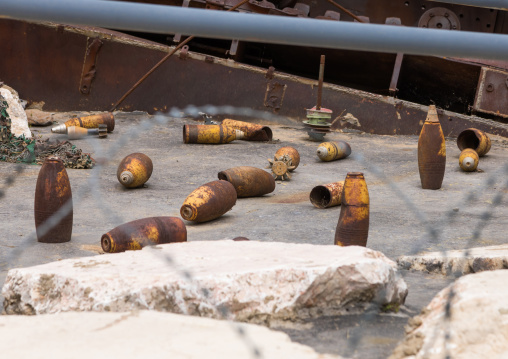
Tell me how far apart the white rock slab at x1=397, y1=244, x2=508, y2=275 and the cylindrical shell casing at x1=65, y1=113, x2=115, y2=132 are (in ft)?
16.2

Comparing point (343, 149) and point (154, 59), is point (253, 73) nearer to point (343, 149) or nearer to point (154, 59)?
point (154, 59)

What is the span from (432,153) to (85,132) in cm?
363

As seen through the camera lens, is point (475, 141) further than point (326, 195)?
Yes

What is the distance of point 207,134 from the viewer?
291 inches

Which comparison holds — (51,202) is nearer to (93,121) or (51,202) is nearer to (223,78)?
(93,121)

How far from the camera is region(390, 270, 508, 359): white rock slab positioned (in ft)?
6.68

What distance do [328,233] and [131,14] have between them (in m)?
2.91

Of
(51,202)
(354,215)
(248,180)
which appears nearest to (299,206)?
(248,180)

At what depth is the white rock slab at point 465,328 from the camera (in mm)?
2035

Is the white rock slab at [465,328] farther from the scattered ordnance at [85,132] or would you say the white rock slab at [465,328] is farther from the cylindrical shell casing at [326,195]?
the scattered ordnance at [85,132]

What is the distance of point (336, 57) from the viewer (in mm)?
9430

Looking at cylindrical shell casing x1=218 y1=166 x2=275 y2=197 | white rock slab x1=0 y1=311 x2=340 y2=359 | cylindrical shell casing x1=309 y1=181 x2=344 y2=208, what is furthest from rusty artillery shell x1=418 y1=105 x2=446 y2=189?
white rock slab x1=0 y1=311 x2=340 y2=359

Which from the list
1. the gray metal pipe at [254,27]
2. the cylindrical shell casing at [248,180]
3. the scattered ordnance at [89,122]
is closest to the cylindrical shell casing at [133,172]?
the cylindrical shell casing at [248,180]

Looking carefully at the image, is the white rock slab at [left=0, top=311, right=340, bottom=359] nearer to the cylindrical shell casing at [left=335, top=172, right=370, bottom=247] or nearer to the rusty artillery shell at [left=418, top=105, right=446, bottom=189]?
the cylindrical shell casing at [left=335, top=172, right=370, bottom=247]
